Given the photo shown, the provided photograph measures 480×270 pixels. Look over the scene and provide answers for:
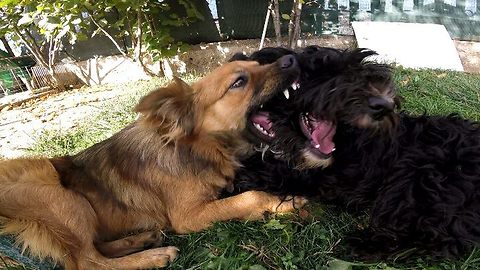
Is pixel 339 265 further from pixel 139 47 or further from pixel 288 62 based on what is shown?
pixel 139 47

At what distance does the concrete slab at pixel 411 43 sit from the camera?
5941mm

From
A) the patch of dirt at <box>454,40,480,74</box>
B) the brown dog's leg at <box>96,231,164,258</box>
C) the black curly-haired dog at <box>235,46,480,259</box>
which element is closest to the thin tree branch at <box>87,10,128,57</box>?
the brown dog's leg at <box>96,231,164,258</box>

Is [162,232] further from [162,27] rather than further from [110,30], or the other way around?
[110,30]

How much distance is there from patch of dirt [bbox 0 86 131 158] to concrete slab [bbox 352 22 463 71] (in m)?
3.79

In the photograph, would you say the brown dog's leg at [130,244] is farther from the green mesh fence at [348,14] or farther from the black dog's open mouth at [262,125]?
the green mesh fence at [348,14]

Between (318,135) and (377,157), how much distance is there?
1.13 feet

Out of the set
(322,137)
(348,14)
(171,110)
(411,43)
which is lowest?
(411,43)

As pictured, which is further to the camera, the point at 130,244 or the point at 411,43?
the point at 411,43

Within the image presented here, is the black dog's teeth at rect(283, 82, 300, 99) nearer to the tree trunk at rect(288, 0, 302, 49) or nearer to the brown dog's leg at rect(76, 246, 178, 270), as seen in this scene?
the brown dog's leg at rect(76, 246, 178, 270)

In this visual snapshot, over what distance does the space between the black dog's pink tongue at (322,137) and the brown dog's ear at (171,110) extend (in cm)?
83

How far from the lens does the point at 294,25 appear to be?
657 centimetres

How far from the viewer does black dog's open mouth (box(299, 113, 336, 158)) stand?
93.7 inches

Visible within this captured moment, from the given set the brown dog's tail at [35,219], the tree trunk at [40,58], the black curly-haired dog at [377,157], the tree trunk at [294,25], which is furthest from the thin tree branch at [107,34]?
the black curly-haired dog at [377,157]

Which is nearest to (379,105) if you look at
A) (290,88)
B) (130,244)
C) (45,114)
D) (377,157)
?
(377,157)
